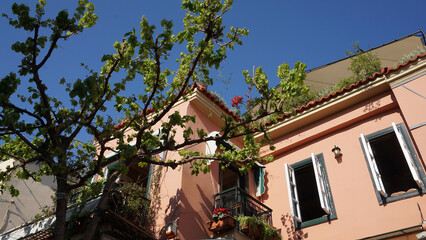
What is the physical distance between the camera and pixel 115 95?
7250mm

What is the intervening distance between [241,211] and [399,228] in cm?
311

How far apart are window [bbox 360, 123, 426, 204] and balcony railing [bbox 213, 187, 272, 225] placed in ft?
8.23

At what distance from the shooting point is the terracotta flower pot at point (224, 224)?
7.55 metres

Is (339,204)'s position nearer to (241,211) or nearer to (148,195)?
(241,211)

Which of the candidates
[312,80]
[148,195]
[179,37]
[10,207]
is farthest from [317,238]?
[312,80]

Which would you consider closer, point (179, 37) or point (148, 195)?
point (179, 37)

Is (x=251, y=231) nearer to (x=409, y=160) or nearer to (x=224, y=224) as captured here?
(x=224, y=224)

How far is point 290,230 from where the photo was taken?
859 centimetres

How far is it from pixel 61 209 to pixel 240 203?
3.84 meters

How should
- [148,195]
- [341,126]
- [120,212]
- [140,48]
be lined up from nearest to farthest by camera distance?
[140,48] → [120,212] → [148,195] → [341,126]

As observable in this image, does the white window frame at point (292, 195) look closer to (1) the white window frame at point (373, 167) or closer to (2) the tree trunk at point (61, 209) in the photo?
(1) the white window frame at point (373, 167)

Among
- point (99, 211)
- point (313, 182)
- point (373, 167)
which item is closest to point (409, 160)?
point (373, 167)

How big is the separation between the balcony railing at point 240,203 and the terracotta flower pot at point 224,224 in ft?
1.79

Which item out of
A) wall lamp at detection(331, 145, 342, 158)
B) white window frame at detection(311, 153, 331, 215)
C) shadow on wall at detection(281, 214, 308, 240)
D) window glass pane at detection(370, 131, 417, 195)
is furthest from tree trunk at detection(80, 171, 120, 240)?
window glass pane at detection(370, 131, 417, 195)
